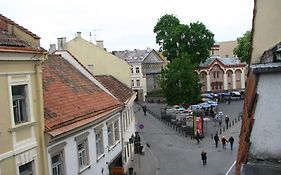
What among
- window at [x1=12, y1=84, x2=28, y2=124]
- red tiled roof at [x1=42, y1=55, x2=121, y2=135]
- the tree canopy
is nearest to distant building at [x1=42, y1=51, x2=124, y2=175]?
red tiled roof at [x1=42, y1=55, x2=121, y2=135]

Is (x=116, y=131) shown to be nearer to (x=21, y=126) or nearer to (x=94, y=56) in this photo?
(x=21, y=126)

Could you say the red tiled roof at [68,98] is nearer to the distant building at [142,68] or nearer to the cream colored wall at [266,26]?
the cream colored wall at [266,26]

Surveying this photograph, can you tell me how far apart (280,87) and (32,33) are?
465 inches

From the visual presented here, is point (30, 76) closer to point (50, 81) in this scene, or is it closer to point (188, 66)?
point (50, 81)

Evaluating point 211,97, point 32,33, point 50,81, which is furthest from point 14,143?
point 211,97

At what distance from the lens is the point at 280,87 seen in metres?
4.25

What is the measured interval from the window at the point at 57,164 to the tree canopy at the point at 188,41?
167 feet

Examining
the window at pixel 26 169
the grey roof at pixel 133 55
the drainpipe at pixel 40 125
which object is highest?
the grey roof at pixel 133 55

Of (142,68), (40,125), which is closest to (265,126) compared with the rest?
(40,125)

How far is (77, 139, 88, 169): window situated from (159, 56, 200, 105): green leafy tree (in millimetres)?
37392

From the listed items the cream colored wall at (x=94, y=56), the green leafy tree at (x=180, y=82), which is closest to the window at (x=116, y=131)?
the cream colored wall at (x=94, y=56)

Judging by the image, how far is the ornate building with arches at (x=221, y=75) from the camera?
78.4 metres

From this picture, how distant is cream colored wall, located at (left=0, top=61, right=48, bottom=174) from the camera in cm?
1238

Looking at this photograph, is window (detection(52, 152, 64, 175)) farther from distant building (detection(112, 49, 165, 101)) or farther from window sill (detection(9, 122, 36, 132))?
distant building (detection(112, 49, 165, 101))
